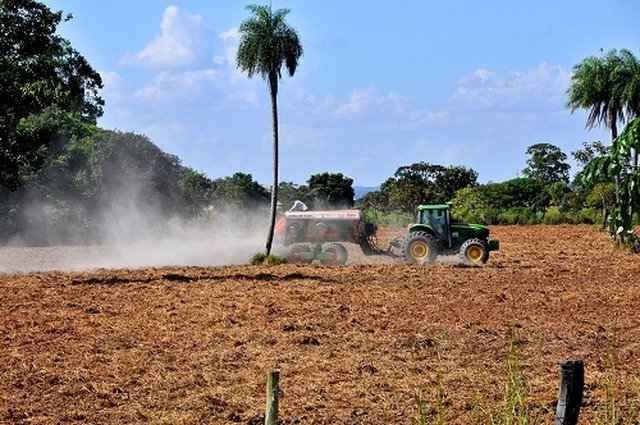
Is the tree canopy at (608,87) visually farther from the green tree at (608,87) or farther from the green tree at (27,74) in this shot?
the green tree at (27,74)

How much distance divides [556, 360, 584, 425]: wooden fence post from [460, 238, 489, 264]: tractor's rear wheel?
17591 mm

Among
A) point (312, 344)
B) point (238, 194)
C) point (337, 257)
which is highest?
point (238, 194)

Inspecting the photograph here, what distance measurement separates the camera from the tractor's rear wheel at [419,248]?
2295 cm

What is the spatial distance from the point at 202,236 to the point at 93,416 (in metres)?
32.9

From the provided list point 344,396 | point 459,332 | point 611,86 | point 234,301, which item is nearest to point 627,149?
point 344,396

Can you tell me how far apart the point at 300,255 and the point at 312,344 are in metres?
13.2

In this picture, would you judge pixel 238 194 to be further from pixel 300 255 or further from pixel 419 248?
pixel 419 248

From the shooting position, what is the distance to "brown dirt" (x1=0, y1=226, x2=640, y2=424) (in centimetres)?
827

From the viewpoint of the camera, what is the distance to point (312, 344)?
37.2 feet

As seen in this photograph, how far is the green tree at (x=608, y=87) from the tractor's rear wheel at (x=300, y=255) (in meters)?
15.8

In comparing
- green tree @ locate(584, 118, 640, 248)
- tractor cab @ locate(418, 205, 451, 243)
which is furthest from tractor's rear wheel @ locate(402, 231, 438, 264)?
green tree @ locate(584, 118, 640, 248)

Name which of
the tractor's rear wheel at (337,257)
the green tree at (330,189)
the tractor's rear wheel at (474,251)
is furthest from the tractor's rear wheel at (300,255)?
the green tree at (330,189)

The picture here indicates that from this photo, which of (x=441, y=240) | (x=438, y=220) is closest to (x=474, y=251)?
(x=441, y=240)

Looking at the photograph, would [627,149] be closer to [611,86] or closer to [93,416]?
[93,416]
